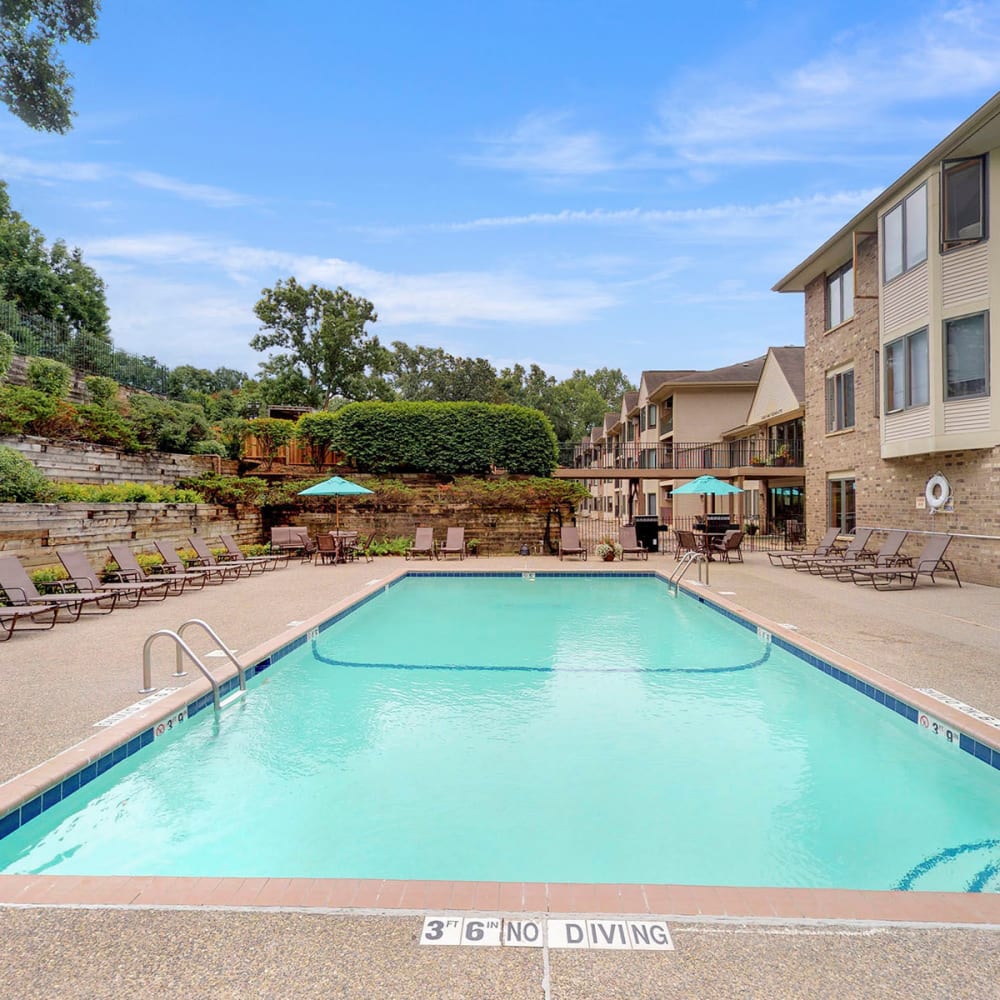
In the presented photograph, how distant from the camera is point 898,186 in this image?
14102 mm

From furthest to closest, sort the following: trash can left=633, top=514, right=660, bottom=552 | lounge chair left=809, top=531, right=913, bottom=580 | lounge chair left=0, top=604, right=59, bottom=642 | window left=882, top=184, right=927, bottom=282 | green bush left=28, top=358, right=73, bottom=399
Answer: trash can left=633, top=514, right=660, bottom=552, green bush left=28, top=358, right=73, bottom=399, window left=882, top=184, right=927, bottom=282, lounge chair left=809, top=531, right=913, bottom=580, lounge chair left=0, top=604, right=59, bottom=642

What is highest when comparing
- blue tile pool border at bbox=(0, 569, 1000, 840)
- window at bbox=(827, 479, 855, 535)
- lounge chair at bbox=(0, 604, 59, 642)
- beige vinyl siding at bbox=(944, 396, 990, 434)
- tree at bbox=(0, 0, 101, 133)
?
tree at bbox=(0, 0, 101, 133)

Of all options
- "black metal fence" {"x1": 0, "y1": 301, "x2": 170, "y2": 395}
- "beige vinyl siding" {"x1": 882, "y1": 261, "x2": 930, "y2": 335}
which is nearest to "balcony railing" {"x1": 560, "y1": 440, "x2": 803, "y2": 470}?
"beige vinyl siding" {"x1": 882, "y1": 261, "x2": 930, "y2": 335}

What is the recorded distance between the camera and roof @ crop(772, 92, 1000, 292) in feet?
37.8

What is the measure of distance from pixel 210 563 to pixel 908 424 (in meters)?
14.3

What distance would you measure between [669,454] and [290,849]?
3183 cm

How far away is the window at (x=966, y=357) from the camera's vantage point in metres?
12.6

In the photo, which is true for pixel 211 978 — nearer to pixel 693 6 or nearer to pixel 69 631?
pixel 69 631

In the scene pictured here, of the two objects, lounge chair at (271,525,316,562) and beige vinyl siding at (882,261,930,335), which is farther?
lounge chair at (271,525,316,562)

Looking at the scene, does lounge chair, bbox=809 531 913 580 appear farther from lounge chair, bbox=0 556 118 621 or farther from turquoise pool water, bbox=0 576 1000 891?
lounge chair, bbox=0 556 118 621

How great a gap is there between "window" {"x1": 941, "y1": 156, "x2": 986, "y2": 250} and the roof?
24 centimetres

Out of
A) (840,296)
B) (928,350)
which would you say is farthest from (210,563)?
(840,296)

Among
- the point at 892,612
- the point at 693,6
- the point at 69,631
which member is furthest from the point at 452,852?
the point at 693,6

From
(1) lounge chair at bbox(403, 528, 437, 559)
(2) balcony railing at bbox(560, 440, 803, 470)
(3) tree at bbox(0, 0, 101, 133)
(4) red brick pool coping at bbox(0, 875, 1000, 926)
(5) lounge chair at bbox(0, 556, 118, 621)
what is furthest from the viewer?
(2) balcony railing at bbox(560, 440, 803, 470)
